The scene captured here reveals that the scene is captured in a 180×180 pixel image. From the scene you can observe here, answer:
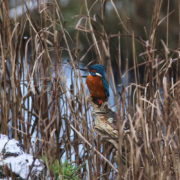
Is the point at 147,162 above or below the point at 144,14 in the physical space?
below

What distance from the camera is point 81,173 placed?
1.86 metres

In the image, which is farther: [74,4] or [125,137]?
[74,4]

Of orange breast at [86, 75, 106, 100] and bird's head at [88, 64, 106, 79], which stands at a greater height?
bird's head at [88, 64, 106, 79]

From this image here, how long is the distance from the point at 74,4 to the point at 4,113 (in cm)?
286

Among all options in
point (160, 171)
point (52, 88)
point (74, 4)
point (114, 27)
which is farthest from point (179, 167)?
point (74, 4)

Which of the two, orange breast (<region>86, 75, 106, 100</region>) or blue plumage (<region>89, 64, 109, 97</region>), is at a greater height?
blue plumage (<region>89, 64, 109, 97</region>)

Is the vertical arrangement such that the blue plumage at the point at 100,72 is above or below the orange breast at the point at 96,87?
above

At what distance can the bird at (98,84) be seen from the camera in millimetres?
1589

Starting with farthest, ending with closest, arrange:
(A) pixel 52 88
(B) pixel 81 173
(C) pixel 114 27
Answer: (C) pixel 114 27
(B) pixel 81 173
(A) pixel 52 88

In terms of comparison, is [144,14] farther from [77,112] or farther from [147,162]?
[147,162]

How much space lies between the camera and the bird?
1.59 metres

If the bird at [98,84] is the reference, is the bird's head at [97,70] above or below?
above

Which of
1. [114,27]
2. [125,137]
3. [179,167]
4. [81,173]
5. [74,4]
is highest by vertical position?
[74,4]

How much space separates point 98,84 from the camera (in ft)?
5.25
